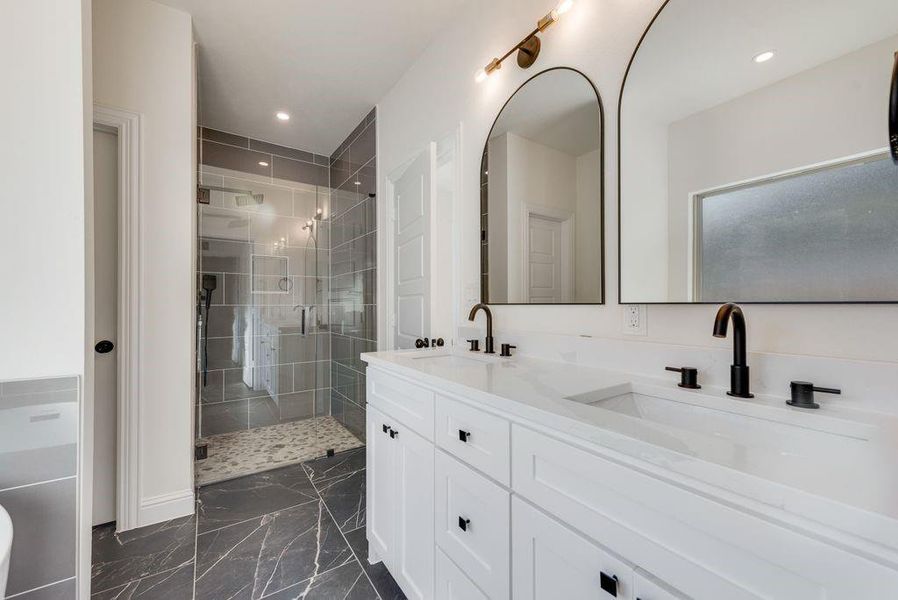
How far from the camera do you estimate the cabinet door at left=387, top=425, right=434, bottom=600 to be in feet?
3.83

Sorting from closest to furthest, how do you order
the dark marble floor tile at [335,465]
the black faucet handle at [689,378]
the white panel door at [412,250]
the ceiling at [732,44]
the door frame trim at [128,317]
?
the ceiling at [732,44] < the black faucet handle at [689,378] < the door frame trim at [128,317] < the white panel door at [412,250] < the dark marble floor tile at [335,465]

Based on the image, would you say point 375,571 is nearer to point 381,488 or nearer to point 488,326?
point 381,488

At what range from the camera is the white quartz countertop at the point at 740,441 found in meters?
0.42

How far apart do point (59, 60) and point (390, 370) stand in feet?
4.71

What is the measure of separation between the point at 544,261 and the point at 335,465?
2.06 m

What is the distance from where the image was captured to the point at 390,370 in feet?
4.62

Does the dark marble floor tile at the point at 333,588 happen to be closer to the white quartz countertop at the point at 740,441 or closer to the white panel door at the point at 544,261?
the white quartz countertop at the point at 740,441

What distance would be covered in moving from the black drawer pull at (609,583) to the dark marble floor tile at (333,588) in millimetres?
1138

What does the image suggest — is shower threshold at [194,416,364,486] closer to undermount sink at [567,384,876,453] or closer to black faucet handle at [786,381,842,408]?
undermount sink at [567,384,876,453]

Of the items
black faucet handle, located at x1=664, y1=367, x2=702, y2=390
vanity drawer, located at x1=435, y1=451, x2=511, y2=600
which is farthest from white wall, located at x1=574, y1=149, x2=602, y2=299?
vanity drawer, located at x1=435, y1=451, x2=511, y2=600

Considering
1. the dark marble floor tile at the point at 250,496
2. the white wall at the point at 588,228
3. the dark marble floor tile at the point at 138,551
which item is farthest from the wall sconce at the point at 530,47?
the dark marble floor tile at the point at 138,551

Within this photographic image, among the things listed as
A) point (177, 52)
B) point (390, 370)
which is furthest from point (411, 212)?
point (177, 52)

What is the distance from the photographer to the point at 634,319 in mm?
1161

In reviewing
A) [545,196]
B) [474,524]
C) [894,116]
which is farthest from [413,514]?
[894,116]
